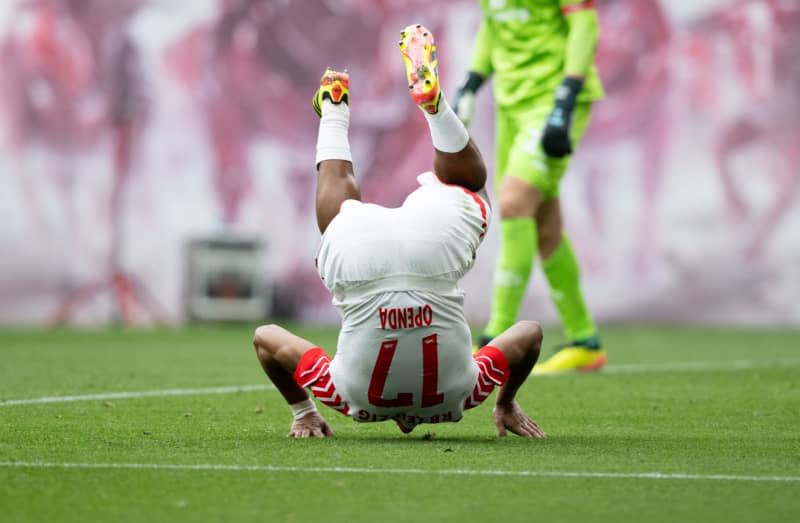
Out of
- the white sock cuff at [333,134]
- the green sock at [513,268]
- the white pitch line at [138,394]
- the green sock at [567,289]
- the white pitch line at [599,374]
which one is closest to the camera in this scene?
the white sock cuff at [333,134]

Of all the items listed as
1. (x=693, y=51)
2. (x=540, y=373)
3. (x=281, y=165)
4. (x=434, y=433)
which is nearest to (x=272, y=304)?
(x=281, y=165)

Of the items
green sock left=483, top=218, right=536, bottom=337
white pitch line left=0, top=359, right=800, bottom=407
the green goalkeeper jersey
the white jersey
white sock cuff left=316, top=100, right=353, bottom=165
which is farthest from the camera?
the green goalkeeper jersey

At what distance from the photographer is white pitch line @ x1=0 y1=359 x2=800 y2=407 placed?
Answer: 6.46 m

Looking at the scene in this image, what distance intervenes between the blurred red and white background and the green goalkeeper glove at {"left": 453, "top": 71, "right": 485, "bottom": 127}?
5399 millimetres

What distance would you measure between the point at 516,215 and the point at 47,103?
7.08 m

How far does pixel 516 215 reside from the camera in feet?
26.6

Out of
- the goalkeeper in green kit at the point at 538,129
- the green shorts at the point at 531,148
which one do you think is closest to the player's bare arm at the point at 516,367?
the goalkeeper in green kit at the point at 538,129

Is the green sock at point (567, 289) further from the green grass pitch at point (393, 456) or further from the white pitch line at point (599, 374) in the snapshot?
the green grass pitch at point (393, 456)

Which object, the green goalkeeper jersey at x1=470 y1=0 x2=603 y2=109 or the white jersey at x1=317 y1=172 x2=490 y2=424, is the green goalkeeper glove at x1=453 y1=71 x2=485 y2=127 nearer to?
the green goalkeeper jersey at x1=470 y1=0 x2=603 y2=109

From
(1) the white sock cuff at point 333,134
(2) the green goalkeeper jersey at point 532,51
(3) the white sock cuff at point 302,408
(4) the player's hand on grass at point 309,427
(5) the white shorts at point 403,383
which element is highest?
(2) the green goalkeeper jersey at point 532,51

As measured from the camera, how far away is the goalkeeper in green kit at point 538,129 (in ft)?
26.5

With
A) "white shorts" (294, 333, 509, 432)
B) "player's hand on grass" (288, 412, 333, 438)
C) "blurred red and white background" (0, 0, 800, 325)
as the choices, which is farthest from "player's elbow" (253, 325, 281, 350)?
"blurred red and white background" (0, 0, 800, 325)

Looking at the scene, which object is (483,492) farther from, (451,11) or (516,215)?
(451,11)

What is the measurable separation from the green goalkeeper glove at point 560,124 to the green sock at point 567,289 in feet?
2.63
